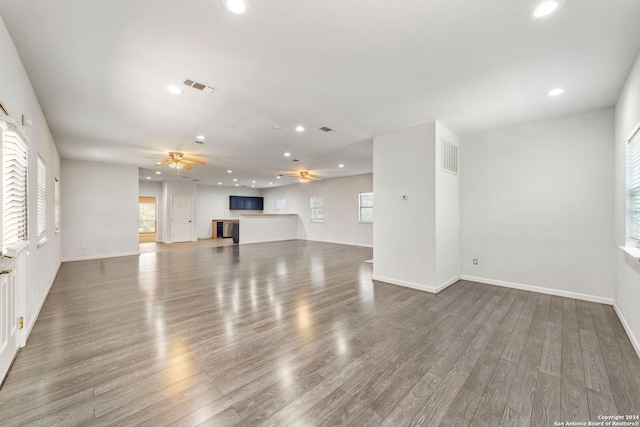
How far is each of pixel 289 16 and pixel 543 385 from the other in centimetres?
322

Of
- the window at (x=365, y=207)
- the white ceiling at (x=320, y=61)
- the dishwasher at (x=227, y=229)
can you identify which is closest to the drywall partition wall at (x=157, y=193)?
the dishwasher at (x=227, y=229)

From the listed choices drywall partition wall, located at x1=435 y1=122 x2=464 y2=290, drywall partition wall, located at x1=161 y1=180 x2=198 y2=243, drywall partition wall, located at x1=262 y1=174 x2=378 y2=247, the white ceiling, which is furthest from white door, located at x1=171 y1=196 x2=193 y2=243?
drywall partition wall, located at x1=435 y1=122 x2=464 y2=290

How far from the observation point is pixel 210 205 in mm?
12875

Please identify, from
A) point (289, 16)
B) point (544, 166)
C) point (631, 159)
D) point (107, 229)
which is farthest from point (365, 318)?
point (107, 229)

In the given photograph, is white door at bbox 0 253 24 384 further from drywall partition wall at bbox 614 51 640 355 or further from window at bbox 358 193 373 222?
window at bbox 358 193 373 222

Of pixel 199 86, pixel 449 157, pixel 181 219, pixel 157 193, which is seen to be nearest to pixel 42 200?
pixel 199 86

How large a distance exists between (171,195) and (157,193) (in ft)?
3.57

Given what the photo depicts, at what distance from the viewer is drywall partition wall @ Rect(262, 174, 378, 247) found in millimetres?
9695

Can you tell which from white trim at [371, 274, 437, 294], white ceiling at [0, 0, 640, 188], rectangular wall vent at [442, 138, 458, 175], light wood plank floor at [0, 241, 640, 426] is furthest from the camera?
rectangular wall vent at [442, 138, 458, 175]

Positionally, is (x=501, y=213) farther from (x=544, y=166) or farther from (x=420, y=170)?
(x=420, y=170)

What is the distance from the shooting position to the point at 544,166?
3949mm

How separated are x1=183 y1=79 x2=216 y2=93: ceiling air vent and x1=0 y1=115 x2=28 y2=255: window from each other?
1.43 meters

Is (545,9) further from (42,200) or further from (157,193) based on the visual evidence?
(157,193)

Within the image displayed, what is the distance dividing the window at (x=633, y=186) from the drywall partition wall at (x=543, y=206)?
0.95 m
